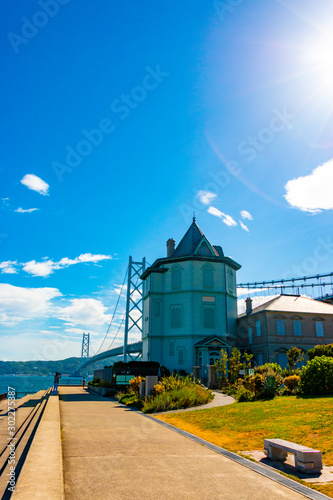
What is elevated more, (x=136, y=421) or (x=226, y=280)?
(x=226, y=280)

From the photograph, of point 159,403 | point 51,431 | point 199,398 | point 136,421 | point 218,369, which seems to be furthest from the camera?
point 218,369

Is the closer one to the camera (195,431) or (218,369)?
(195,431)

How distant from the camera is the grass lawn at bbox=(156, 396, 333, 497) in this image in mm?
9844

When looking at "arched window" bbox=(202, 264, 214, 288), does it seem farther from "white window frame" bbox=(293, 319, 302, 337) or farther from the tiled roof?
"white window frame" bbox=(293, 319, 302, 337)

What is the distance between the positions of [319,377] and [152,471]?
12813 mm

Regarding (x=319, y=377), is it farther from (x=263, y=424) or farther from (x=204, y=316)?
(x=204, y=316)

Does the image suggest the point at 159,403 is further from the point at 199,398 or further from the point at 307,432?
the point at 307,432

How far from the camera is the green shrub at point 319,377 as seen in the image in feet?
56.7

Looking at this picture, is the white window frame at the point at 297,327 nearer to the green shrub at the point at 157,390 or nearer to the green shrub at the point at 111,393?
the green shrub at the point at 111,393

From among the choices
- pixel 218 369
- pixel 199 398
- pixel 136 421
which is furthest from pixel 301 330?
A: pixel 136 421

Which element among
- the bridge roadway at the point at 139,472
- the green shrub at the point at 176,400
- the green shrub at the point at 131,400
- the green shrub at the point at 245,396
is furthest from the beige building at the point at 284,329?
the bridge roadway at the point at 139,472

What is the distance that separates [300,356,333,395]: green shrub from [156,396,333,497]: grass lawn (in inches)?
87.8

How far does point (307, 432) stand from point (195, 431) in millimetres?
3490

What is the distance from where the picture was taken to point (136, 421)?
1421 cm
